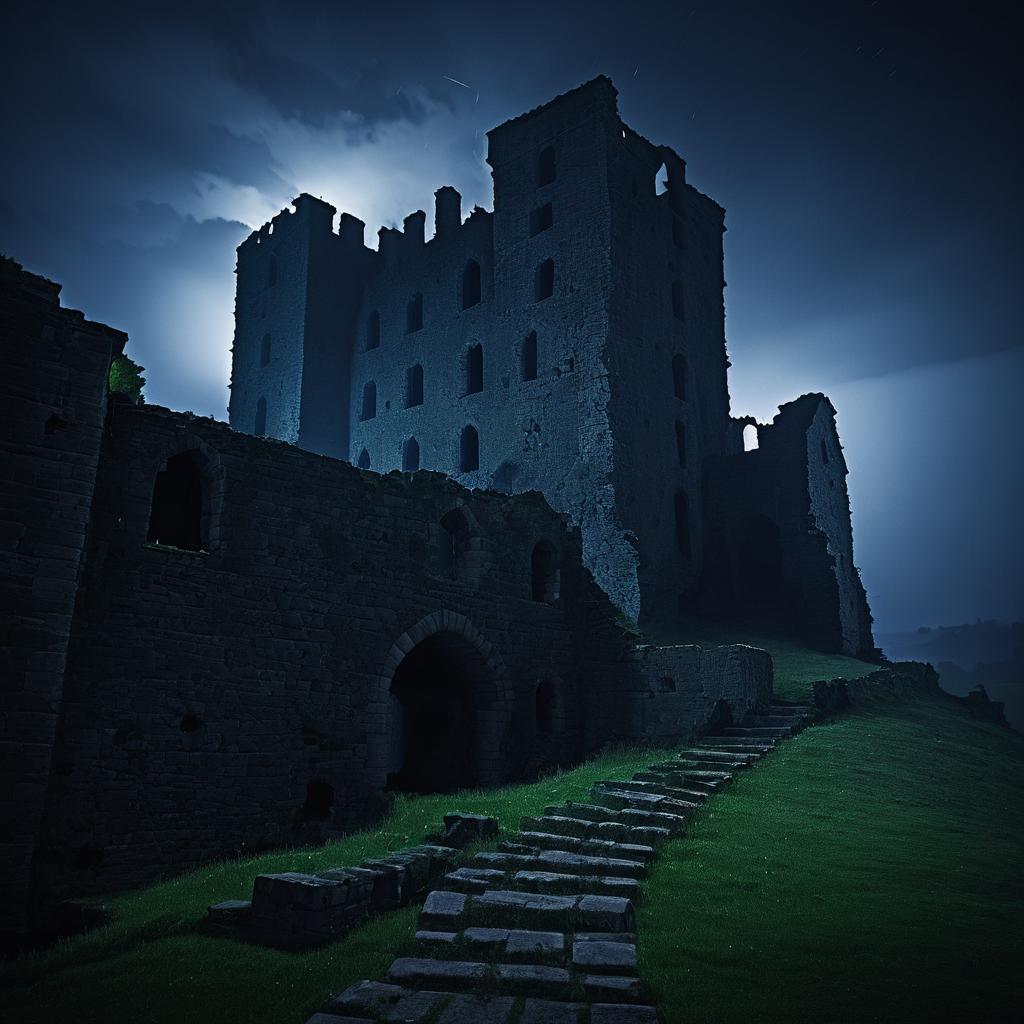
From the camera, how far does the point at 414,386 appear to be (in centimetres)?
3644

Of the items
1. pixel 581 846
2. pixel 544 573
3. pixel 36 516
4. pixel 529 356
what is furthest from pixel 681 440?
pixel 36 516

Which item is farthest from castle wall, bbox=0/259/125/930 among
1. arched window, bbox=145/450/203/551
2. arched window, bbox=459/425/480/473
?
arched window, bbox=459/425/480/473

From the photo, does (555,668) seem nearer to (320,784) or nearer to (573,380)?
(320,784)

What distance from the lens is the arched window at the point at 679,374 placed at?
3219 centimetres

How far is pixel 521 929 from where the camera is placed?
24.4ft

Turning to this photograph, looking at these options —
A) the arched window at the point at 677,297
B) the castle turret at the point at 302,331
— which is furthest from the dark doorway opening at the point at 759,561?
the castle turret at the point at 302,331

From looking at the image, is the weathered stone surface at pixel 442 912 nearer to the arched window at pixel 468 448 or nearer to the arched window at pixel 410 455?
the arched window at pixel 468 448

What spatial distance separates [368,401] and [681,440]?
15.1 m

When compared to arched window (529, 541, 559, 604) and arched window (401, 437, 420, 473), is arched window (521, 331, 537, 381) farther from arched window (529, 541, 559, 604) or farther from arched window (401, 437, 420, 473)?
arched window (529, 541, 559, 604)

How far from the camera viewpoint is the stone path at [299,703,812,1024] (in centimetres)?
578

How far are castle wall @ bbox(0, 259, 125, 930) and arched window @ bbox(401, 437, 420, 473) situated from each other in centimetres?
2356

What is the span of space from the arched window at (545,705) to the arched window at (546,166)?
21.7 meters

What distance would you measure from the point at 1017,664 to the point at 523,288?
256ft

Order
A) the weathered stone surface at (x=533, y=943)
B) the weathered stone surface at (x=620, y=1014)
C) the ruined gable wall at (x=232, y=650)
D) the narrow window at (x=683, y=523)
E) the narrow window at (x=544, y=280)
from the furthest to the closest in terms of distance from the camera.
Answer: the narrow window at (x=544, y=280), the narrow window at (x=683, y=523), the ruined gable wall at (x=232, y=650), the weathered stone surface at (x=533, y=943), the weathered stone surface at (x=620, y=1014)
